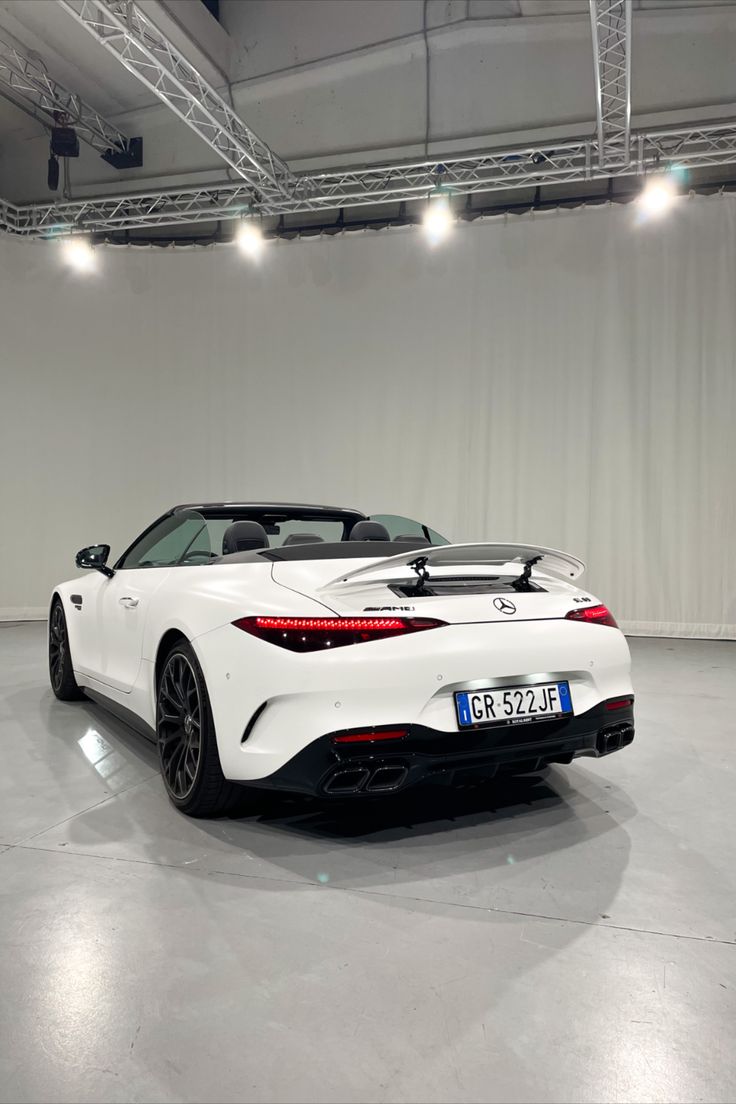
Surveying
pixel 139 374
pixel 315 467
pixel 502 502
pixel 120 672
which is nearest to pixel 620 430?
pixel 502 502

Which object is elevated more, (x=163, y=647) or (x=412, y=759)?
(x=163, y=647)

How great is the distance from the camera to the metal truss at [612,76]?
5422 mm

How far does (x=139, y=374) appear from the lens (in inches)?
360

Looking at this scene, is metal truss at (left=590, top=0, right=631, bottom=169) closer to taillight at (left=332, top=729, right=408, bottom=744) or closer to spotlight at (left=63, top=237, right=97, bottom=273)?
taillight at (left=332, top=729, right=408, bottom=744)

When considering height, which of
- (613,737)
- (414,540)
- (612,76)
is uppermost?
(612,76)

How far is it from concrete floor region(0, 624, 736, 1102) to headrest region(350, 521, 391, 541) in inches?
39.5

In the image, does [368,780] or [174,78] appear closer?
[368,780]

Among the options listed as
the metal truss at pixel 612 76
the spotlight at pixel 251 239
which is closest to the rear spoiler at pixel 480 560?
the metal truss at pixel 612 76

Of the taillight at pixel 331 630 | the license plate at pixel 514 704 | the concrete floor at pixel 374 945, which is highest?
the taillight at pixel 331 630

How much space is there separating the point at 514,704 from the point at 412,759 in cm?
34

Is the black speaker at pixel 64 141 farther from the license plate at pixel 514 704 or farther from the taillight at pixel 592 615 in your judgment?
the license plate at pixel 514 704

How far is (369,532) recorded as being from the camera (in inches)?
124

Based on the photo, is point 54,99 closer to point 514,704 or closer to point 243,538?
point 243,538

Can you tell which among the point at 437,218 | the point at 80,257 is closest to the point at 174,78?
the point at 437,218
